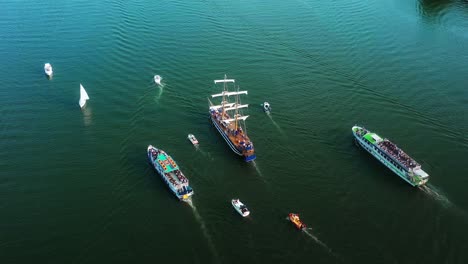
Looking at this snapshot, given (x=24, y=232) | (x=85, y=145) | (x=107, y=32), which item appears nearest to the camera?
(x=24, y=232)

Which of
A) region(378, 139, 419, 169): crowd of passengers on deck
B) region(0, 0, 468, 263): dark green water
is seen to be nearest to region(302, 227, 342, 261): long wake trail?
region(0, 0, 468, 263): dark green water

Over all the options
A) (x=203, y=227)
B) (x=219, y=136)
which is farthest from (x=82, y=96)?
(x=203, y=227)

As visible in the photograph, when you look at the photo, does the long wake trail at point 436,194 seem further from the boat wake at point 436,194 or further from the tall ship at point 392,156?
the tall ship at point 392,156

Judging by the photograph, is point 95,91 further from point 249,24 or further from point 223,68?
point 249,24

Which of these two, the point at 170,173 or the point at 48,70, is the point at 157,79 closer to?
the point at 48,70

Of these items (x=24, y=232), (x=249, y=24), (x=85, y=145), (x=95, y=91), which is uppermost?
(x=249, y=24)

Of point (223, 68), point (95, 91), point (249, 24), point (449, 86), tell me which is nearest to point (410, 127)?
point (449, 86)

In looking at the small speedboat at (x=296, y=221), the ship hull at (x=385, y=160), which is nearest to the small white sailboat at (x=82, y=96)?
the small speedboat at (x=296, y=221)
